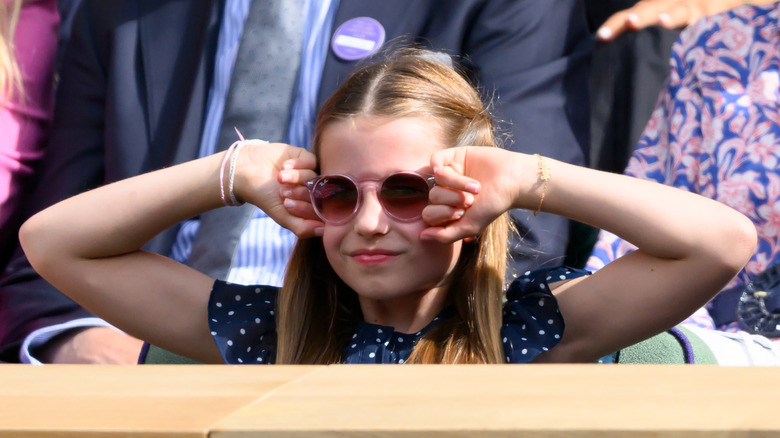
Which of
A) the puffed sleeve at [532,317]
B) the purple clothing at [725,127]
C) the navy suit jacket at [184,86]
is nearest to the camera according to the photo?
the puffed sleeve at [532,317]

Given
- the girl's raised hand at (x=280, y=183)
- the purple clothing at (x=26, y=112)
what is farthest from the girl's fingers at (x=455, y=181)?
the purple clothing at (x=26, y=112)

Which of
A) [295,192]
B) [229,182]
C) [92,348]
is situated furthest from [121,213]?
[92,348]

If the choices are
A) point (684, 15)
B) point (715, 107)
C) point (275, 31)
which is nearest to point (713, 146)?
point (715, 107)

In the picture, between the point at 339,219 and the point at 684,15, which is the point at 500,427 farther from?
the point at 684,15

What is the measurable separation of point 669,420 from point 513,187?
0.85m

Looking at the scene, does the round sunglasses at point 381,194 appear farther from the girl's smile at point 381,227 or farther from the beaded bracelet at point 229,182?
the beaded bracelet at point 229,182

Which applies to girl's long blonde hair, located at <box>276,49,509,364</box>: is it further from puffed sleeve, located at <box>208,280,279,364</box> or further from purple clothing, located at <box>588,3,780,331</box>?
purple clothing, located at <box>588,3,780,331</box>

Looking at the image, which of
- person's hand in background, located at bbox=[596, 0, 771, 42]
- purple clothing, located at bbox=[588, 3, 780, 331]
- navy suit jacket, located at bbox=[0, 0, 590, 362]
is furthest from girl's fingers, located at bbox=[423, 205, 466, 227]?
person's hand in background, located at bbox=[596, 0, 771, 42]

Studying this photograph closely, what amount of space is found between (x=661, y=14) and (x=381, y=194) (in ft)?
4.37

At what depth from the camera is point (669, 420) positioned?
0.50 meters

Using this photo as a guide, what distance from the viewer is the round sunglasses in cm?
132

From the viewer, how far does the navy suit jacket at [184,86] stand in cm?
202

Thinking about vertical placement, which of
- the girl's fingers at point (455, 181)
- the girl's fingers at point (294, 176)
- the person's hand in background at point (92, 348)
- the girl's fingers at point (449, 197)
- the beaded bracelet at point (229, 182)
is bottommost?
the person's hand in background at point (92, 348)

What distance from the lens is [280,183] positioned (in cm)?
144
